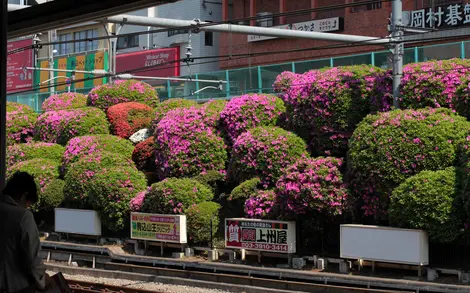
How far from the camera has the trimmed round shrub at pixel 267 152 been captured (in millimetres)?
22531

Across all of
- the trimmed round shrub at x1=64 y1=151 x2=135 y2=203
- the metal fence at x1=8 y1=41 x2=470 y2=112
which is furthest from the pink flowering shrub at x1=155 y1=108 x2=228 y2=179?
the metal fence at x1=8 y1=41 x2=470 y2=112

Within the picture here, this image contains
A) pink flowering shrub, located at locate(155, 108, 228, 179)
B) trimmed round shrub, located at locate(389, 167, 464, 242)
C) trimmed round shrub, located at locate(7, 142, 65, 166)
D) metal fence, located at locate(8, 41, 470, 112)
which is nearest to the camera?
trimmed round shrub, located at locate(389, 167, 464, 242)

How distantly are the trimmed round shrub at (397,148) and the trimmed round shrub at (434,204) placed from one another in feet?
2.06

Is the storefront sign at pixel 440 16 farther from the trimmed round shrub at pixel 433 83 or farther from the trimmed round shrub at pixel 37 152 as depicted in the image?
the trimmed round shrub at pixel 37 152

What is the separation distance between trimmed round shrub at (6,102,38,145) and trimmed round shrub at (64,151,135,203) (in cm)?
785

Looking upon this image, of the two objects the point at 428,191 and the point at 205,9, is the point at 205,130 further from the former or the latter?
the point at 205,9

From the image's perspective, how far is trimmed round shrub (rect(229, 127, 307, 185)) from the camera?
73.9 ft

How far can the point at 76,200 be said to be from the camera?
2758 cm

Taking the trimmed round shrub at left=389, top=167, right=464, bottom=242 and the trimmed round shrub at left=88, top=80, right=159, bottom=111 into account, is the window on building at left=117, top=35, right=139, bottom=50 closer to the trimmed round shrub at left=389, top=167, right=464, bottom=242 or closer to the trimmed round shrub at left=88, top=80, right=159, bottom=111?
the trimmed round shrub at left=88, top=80, right=159, bottom=111

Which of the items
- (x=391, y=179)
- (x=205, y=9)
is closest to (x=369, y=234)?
(x=391, y=179)

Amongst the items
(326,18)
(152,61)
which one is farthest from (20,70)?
(326,18)

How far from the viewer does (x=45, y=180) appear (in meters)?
29.6

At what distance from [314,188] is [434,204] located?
3580mm

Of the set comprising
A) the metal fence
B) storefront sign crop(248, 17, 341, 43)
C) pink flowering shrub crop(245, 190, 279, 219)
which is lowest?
pink flowering shrub crop(245, 190, 279, 219)
